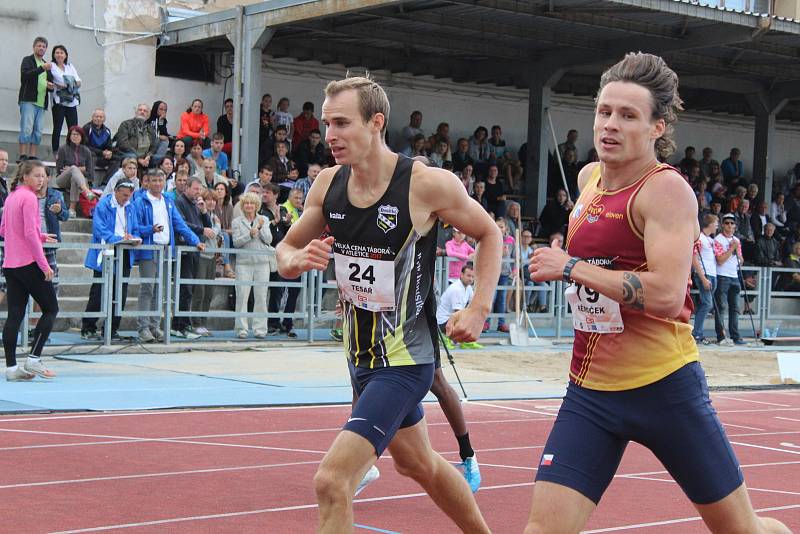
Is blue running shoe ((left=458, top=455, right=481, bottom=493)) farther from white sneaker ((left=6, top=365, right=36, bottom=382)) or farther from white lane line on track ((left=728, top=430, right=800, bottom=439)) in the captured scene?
white sneaker ((left=6, top=365, right=36, bottom=382))

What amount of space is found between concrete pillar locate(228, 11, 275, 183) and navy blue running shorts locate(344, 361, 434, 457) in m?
15.5

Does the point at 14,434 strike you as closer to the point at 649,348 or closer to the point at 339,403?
the point at 339,403

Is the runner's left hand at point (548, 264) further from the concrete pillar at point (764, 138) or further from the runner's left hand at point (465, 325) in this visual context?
the concrete pillar at point (764, 138)

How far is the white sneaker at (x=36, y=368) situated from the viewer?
12273 mm

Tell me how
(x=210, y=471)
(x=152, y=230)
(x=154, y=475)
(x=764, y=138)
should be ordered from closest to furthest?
(x=154, y=475) → (x=210, y=471) → (x=152, y=230) → (x=764, y=138)

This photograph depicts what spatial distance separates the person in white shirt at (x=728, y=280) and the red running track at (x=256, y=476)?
32.8ft

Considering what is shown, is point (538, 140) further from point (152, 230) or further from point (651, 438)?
point (651, 438)

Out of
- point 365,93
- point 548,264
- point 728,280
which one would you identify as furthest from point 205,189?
point 548,264

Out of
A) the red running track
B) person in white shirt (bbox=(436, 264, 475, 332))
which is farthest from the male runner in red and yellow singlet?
person in white shirt (bbox=(436, 264, 475, 332))

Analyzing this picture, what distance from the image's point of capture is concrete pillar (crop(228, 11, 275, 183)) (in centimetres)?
2048

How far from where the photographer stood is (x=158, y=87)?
75.6 feet

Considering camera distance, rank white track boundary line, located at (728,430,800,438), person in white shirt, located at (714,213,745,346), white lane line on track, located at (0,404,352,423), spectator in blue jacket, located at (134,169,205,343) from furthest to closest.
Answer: person in white shirt, located at (714,213,745,346) → spectator in blue jacket, located at (134,169,205,343) → white track boundary line, located at (728,430,800,438) → white lane line on track, located at (0,404,352,423)

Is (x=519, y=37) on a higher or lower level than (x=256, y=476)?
higher

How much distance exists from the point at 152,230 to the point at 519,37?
10831 millimetres
